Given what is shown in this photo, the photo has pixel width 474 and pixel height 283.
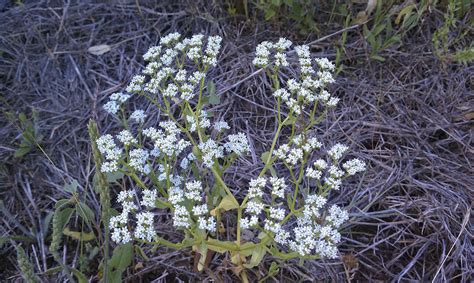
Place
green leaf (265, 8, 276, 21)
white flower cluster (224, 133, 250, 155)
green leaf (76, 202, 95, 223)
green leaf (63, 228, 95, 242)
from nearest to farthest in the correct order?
white flower cluster (224, 133, 250, 155) < green leaf (76, 202, 95, 223) < green leaf (63, 228, 95, 242) < green leaf (265, 8, 276, 21)

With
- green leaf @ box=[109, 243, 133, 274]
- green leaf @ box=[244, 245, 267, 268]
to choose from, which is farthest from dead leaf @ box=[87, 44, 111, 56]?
green leaf @ box=[244, 245, 267, 268]

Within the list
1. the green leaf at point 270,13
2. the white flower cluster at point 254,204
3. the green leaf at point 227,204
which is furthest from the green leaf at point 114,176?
the green leaf at point 270,13

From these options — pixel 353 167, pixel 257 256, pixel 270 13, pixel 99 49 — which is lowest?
pixel 257 256

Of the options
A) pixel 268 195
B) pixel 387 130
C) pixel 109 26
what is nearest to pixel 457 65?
pixel 387 130

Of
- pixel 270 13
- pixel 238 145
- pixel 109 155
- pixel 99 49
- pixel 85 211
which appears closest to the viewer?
pixel 109 155

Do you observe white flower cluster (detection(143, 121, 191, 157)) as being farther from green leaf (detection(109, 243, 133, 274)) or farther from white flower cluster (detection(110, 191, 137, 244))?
green leaf (detection(109, 243, 133, 274))

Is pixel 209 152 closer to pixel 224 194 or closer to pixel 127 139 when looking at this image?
pixel 224 194

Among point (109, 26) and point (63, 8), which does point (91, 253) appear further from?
point (63, 8)

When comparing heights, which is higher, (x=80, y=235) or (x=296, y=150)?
(x=296, y=150)

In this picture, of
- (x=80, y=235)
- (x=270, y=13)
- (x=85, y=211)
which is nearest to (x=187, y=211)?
(x=85, y=211)

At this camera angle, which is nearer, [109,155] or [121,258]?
[109,155]
